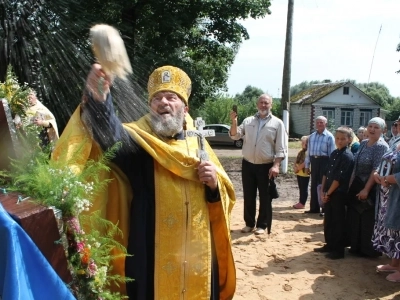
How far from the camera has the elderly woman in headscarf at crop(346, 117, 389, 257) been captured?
5.27 meters

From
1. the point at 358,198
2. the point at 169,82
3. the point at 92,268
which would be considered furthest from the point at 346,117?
the point at 92,268

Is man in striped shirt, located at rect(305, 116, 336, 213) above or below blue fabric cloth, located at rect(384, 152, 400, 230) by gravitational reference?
above

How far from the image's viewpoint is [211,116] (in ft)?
111

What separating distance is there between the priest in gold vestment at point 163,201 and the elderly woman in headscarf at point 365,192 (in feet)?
11.1

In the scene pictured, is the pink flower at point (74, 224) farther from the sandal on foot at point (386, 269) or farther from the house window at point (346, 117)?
the house window at point (346, 117)

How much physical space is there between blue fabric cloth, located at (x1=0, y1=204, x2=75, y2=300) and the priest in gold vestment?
0.79 metres

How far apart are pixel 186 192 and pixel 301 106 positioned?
124ft

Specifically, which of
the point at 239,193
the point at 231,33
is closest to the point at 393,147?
the point at 239,193

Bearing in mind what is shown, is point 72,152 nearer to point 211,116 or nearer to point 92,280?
point 92,280

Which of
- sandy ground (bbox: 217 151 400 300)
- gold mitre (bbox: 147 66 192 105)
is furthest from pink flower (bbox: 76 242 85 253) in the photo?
sandy ground (bbox: 217 151 400 300)

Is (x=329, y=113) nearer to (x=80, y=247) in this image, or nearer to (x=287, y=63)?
(x=287, y=63)

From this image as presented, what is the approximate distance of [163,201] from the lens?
2.31 m

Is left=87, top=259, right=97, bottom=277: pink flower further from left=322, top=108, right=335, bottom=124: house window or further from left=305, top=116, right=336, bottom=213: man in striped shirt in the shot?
left=322, top=108, right=335, bottom=124: house window

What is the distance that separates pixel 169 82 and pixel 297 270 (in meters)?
3.39
